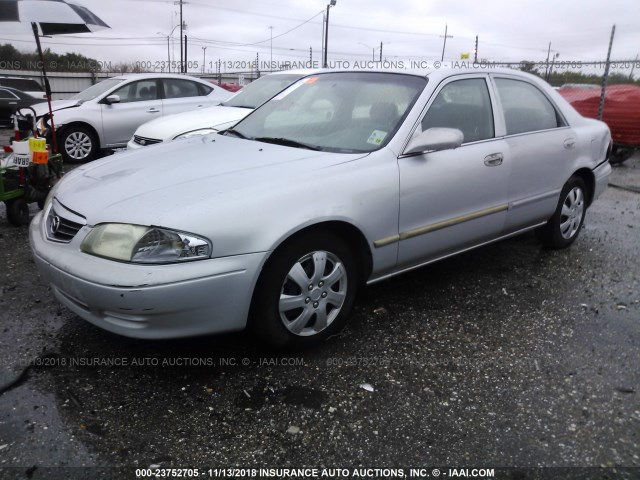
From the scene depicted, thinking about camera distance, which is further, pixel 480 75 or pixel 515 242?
pixel 515 242

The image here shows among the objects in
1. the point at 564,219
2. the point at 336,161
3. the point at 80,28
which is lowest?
the point at 564,219

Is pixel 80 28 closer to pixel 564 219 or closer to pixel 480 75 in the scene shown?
pixel 480 75

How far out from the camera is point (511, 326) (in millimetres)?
3309

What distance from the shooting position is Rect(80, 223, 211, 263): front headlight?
237cm

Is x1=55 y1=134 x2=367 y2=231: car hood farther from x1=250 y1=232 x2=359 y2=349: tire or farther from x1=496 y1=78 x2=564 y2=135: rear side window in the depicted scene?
x1=496 y1=78 x2=564 y2=135: rear side window

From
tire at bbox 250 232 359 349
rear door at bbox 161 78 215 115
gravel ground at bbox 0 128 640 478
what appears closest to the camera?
gravel ground at bbox 0 128 640 478

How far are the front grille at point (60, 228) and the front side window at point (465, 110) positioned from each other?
211 cm

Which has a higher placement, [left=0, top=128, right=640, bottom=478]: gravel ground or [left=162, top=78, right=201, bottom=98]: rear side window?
[left=162, top=78, right=201, bottom=98]: rear side window

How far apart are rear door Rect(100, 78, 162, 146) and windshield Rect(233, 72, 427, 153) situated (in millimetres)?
6010

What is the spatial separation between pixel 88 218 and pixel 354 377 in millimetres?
1559

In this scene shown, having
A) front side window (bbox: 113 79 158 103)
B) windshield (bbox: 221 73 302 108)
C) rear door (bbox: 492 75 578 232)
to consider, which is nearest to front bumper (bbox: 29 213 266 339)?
rear door (bbox: 492 75 578 232)

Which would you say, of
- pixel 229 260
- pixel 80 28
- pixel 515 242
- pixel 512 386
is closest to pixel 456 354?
pixel 512 386

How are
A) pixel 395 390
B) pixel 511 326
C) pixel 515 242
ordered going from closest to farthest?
1. pixel 395 390
2. pixel 511 326
3. pixel 515 242

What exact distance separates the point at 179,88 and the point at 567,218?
292 inches
